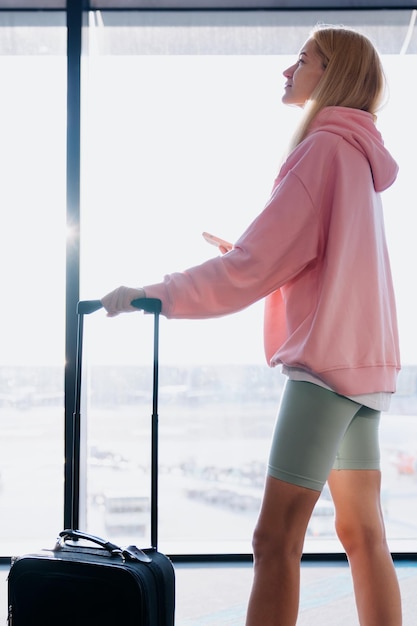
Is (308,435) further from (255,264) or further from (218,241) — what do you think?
(218,241)

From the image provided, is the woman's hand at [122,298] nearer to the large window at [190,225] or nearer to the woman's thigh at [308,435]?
the woman's thigh at [308,435]

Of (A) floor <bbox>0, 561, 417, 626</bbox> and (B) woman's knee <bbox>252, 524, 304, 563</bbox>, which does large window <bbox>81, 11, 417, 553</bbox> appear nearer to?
(A) floor <bbox>0, 561, 417, 626</bbox>

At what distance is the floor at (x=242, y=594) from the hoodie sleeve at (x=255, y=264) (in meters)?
1.00

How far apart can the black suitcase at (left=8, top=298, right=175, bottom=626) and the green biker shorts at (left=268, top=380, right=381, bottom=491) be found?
0.27 m

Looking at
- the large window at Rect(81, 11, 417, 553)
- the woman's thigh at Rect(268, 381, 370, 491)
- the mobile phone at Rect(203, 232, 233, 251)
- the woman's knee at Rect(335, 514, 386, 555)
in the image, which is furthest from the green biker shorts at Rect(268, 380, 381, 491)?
the large window at Rect(81, 11, 417, 553)

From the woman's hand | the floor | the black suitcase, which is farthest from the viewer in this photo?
the floor

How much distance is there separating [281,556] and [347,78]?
2.82 ft

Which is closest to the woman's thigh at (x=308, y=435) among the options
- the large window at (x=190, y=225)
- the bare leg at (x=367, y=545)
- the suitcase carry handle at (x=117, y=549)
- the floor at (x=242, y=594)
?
the bare leg at (x=367, y=545)

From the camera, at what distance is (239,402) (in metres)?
2.39

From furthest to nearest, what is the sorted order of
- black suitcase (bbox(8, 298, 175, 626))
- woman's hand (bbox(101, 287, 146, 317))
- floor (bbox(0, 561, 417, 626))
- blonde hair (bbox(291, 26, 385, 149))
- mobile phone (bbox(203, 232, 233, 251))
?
floor (bbox(0, 561, 417, 626))
mobile phone (bbox(203, 232, 233, 251))
blonde hair (bbox(291, 26, 385, 149))
woman's hand (bbox(101, 287, 146, 317))
black suitcase (bbox(8, 298, 175, 626))

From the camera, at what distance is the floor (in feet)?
5.88

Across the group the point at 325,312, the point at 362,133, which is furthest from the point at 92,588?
the point at 362,133

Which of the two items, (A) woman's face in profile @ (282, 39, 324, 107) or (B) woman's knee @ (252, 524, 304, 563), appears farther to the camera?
(A) woman's face in profile @ (282, 39, 324, 107)

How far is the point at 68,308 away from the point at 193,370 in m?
→ 0.47
